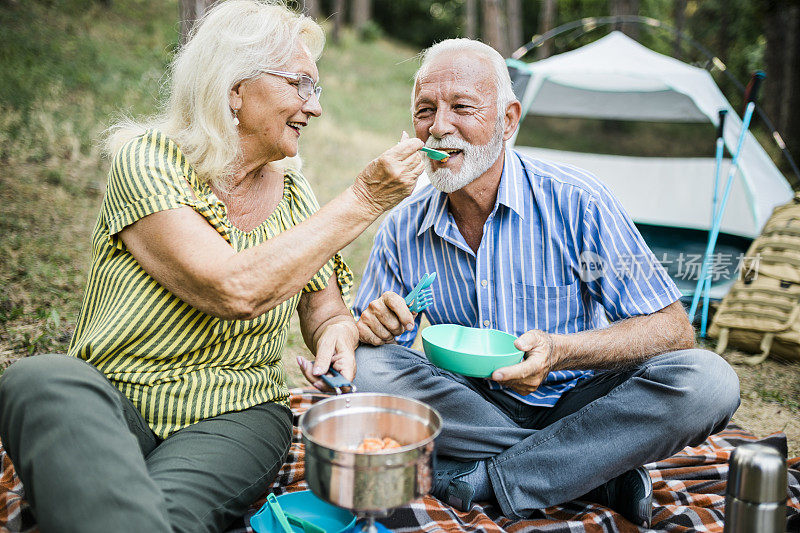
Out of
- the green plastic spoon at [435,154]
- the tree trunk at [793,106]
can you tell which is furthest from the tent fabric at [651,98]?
the green plastic spoon at [435,154]

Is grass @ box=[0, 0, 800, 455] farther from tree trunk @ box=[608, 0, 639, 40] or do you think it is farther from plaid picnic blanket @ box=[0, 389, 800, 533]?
tree trunk @ box=[608, 0, 639, 40]

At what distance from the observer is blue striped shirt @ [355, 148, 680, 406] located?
2344mm

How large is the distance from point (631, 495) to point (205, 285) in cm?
152

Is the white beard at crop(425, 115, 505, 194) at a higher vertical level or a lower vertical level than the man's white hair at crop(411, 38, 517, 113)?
lower

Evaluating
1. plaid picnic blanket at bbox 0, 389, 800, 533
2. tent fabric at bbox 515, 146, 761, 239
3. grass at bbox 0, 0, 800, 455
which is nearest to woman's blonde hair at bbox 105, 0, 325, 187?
grass at bbox 0, 0, 800, 455

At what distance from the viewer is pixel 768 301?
4246 millimetres

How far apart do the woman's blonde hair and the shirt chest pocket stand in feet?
3.68

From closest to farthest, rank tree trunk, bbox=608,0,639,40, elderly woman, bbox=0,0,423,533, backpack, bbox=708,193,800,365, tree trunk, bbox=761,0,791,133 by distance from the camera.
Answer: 1. elderly woman, bbox=0,0,423,533
2. backpack, bbox=708,193,800,365
3. tree trunk, bbox=761,0,791,133
4. tree trunk, bbox=608,0,639,40

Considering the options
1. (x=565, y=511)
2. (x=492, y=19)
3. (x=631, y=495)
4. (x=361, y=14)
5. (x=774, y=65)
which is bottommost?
(x=565, y=511)

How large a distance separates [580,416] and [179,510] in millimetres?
1262

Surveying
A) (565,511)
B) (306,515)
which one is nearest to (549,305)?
(565,511)

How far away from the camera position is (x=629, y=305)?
234 cm

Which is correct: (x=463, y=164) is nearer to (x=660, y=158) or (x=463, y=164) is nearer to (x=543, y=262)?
(x=543, y=262)

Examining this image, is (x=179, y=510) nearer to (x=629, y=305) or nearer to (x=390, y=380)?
(x=390, y=380)
